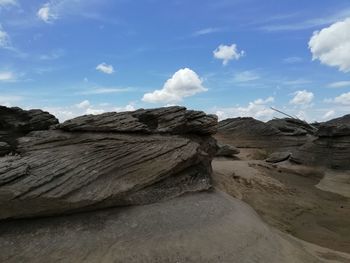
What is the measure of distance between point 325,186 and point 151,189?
9.18m

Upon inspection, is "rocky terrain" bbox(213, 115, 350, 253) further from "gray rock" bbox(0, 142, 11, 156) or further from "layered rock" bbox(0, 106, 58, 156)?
"gray rock" bbox(0, 142, 11, 156)

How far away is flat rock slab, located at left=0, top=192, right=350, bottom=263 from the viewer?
747 centimetres

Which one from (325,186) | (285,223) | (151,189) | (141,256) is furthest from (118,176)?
(325,186)

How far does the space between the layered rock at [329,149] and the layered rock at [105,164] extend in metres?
7.72

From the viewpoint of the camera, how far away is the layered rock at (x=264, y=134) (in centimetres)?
2596

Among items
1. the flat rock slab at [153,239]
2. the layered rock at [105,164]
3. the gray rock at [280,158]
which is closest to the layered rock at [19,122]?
the layered rock at [105,164]

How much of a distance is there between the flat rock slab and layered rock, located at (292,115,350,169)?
30.4ft

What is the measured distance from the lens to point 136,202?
30.5ft

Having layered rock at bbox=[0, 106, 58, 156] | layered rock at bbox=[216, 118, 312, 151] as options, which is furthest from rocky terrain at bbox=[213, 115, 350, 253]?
layered rock at bbox=[0, 106, 58, 156]

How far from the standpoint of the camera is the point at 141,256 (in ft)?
24.7

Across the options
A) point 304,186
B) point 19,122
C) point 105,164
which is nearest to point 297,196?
point 304,186

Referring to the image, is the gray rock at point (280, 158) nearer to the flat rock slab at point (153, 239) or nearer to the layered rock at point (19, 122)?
the flat rock slab at point (153, 239)

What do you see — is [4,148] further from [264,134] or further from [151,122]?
[264,134]

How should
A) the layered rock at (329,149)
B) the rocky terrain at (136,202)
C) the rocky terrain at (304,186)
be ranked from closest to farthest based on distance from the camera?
the rocky terrain at (136,202), the rocky terrain at (304,186), the layered rock at (329,149)
